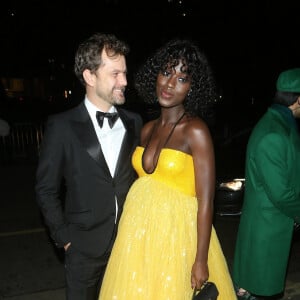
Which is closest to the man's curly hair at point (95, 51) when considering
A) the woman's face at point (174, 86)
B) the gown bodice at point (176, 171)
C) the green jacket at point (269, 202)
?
the woman's face at point (174, 86)

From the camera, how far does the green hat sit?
3100 millimetres

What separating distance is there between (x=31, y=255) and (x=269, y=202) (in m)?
3.42

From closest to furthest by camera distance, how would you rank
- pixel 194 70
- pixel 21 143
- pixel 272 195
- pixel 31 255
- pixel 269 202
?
pixel 194 70 → pixel 272 195 → pixel 269 202 → pixel 31 255 → pixel 21 143

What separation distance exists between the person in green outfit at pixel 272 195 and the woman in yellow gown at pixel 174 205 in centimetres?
67

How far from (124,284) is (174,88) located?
52.1 inches

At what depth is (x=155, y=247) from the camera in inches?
98.5

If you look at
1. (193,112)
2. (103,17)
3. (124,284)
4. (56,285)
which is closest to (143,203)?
(124,284)

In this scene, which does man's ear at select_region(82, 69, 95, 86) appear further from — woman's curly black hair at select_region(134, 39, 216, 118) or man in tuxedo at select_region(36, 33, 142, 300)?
woman's curly black hair at select_region(134, 39, 216, 118)

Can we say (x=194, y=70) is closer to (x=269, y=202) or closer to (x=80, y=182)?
(x=80, y=182)

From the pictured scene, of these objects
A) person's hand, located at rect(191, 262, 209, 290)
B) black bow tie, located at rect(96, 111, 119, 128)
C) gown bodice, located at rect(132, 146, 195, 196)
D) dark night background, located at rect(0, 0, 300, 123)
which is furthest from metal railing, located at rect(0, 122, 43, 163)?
person's hand, located at rect(191, 262, 209, 290)

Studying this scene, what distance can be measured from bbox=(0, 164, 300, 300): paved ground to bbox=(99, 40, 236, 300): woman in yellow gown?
188cm

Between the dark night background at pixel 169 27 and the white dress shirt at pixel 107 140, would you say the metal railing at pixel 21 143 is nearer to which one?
the dark night background at pixel 169 27

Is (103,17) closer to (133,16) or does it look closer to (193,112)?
(133,16)

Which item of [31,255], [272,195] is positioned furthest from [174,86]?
[31,255]
